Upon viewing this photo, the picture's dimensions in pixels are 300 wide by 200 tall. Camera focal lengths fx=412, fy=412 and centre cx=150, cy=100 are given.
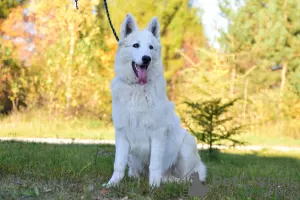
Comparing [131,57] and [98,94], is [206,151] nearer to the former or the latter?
[131,57]

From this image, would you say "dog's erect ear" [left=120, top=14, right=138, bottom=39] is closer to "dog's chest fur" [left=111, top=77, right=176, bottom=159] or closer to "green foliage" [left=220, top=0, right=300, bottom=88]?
"dog's chest fur" [left=111, top=77, right=176, bottom=159]

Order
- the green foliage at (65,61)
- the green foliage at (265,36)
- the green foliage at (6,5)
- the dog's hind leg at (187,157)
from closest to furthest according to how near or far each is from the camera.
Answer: the dog's hind leg at (187,157) < the green foliage at (65,61) < the green foliage at (6,5) < the green foliage at (265,36)

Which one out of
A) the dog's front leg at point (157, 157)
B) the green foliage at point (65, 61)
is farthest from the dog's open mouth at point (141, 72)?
the green foliage at point (65, 61)

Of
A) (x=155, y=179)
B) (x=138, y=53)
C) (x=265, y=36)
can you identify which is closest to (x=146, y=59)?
(x=138, y=53)

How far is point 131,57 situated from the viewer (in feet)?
13.9

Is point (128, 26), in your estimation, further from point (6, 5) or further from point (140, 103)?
point (6, 5)

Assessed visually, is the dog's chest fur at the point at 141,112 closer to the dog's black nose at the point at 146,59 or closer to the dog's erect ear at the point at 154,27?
the dog's black nose at the point at 146,59

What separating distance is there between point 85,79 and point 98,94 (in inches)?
42.5

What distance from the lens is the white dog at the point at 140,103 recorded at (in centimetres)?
420

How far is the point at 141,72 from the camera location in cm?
422

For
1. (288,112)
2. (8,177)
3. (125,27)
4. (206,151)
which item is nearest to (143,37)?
(125,27)

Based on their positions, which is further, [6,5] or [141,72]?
[6,5]

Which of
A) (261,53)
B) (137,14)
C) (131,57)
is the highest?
(137,14)

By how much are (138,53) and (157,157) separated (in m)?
1.09
